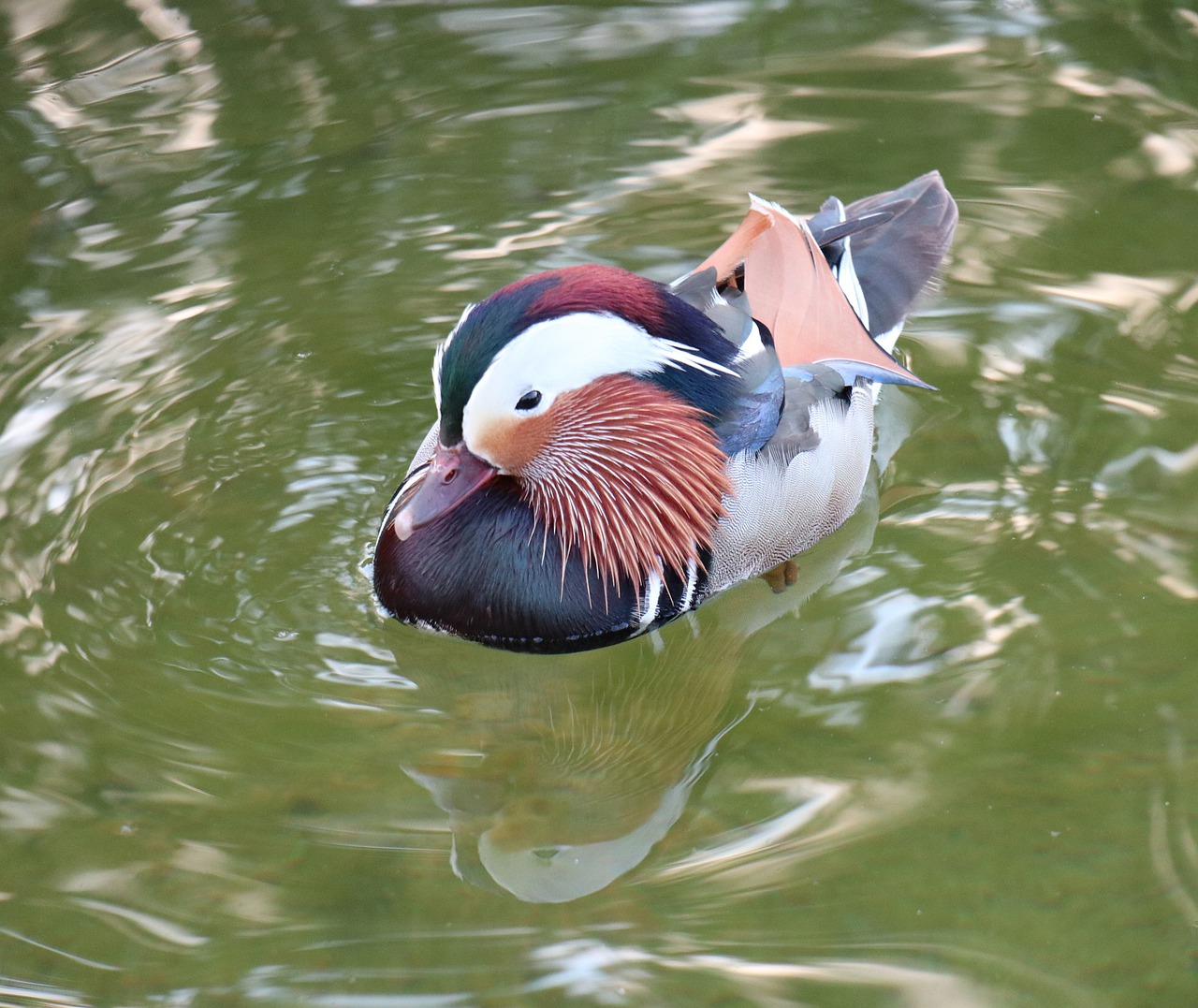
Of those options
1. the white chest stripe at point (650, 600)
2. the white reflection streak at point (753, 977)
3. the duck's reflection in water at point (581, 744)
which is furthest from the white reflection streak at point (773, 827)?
the white chest stripe at point (650, 600)

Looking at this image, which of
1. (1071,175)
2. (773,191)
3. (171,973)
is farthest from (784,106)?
(171,973)

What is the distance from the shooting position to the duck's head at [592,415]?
3.63 meters

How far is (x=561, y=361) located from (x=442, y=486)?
435 millimetres

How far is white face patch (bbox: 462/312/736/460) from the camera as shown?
364 centimetres

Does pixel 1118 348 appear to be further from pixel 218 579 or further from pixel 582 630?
pixel 218 579

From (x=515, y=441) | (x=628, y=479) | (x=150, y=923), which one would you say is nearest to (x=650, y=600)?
(x=628, y=479)

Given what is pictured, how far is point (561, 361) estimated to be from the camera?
3766 mm

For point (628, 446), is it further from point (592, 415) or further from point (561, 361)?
point (561, 361)

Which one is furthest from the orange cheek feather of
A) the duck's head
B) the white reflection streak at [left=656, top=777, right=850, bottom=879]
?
the white reflection streak at [left=656, top=777, right=850, bottom=879]

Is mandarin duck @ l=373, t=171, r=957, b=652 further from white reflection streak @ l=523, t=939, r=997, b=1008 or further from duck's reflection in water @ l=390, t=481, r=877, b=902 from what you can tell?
white reflection streak @ l=523, t=939, r=997, b=1008

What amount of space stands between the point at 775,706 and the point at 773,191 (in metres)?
2.67

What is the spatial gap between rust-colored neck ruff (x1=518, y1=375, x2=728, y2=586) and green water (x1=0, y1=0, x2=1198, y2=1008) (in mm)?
259

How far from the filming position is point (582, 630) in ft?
12.9

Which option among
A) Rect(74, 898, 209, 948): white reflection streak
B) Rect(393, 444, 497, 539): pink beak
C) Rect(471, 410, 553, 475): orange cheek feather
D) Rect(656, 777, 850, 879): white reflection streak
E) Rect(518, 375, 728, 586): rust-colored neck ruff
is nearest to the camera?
Rect(74, 898, 209, 948): white reflection streak
